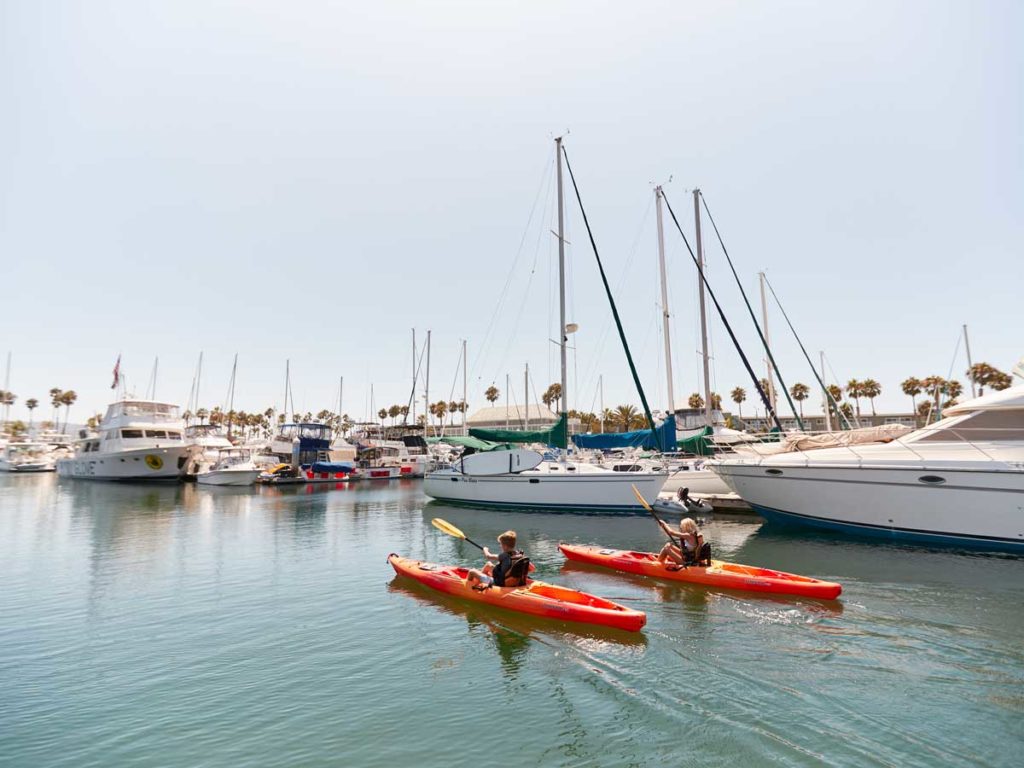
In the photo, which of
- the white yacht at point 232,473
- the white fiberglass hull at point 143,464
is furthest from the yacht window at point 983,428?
the white fiberglass hull at point 143,464

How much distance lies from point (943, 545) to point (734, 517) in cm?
860

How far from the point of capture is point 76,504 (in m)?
33.5

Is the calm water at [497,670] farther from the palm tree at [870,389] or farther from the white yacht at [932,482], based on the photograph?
the palm tree at [870,389]

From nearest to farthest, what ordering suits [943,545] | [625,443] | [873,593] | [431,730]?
1. [431,730]
2. [873,593]
3. [943,545]
4. [625,443]

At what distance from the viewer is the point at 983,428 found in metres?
16.5

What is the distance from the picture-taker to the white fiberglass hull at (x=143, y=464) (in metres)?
48.6

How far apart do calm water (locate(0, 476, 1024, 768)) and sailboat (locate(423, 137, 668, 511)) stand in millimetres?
8689

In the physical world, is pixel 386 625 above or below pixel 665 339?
below

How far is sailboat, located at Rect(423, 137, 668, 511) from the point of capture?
81.2ft

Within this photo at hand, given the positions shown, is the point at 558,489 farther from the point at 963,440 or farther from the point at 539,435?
the point at 963,440

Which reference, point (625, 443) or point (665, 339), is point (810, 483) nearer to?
point (625, 443)

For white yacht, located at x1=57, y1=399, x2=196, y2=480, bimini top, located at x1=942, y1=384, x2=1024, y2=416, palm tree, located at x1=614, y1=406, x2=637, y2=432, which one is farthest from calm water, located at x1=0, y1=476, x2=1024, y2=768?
palm tree, located at x1=614, y1=406, x2=637, y2=432

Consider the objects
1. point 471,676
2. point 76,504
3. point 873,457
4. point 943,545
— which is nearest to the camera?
point 471,676

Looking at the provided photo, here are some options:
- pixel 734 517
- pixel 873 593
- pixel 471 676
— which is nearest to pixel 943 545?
pixel 873 593
